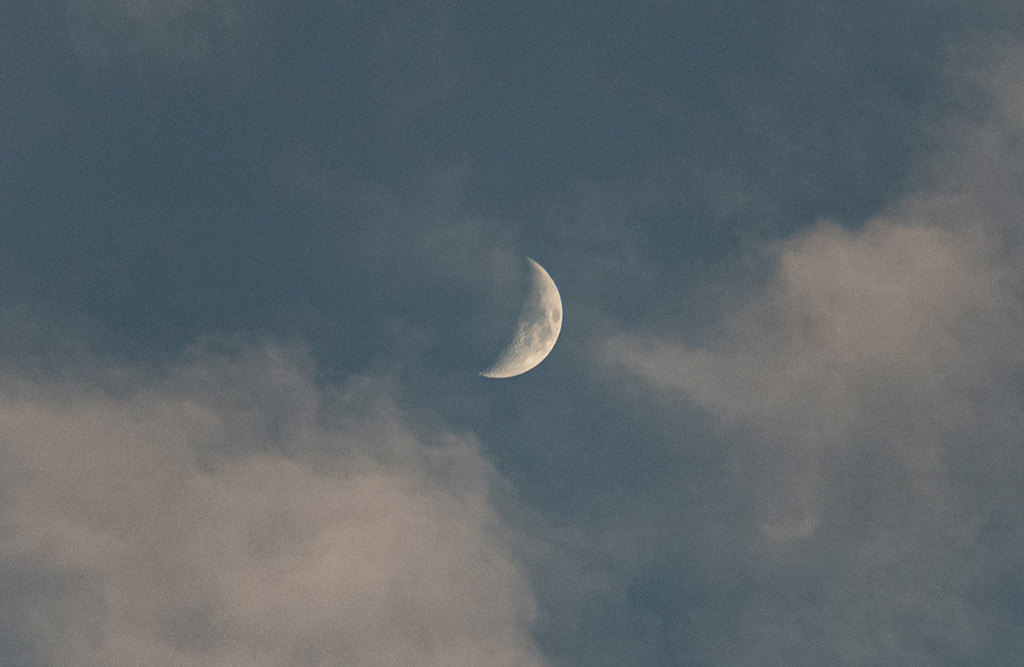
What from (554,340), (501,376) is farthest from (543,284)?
(501,376)

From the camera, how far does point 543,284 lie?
9294 cm

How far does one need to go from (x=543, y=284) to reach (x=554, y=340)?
28.4 feet

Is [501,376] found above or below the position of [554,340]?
below

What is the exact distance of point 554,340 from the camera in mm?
94875

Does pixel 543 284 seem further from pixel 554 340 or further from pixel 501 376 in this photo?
pixel 501 376

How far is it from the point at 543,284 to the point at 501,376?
14.9 metres

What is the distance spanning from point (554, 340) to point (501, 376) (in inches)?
396

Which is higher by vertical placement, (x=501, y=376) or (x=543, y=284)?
(x=543, y=284)

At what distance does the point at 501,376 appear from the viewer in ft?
300
